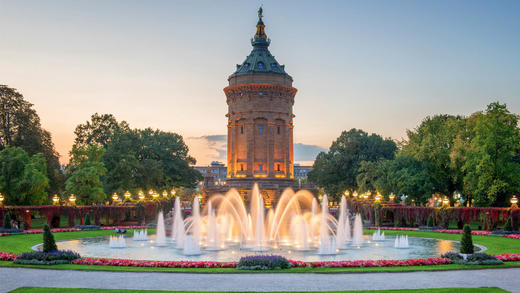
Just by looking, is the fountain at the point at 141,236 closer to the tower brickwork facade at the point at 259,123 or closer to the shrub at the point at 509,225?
the shrub at the point at 509,225

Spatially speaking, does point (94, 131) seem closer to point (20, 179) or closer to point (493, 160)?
point (20, 179)

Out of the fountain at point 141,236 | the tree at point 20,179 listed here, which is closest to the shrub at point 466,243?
the fountain at point 141,236

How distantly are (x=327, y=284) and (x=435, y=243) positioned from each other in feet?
51.9

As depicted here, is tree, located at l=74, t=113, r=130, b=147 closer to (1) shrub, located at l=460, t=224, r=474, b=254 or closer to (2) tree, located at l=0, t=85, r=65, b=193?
(2) tree, located at l=0, t=85, r=65, b=193

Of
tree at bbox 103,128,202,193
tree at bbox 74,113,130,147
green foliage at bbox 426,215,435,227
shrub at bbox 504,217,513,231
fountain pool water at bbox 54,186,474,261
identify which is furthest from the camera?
tree at bbox 74,113,130,147

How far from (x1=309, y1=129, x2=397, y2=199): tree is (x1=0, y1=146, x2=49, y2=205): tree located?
143 feet

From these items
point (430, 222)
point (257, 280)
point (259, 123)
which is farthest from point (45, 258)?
point (259, 123)

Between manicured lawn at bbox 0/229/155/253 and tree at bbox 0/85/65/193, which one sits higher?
tree at bbox 0/85/65/193

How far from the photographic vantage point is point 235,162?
77.2 metres

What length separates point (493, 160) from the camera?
140 feet

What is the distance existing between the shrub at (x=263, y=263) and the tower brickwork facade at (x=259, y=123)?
56.3 metres

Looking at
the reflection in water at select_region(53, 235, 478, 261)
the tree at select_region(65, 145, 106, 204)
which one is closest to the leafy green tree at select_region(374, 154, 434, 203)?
the reflection in water at select_region(53, 235, 478, 261)

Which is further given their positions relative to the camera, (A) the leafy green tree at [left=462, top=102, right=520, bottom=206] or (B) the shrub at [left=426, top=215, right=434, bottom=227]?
(A) the leafy green tree at [left=462, top=102, right=520, bottom=206]

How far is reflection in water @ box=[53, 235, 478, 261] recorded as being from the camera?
73.6 feet
